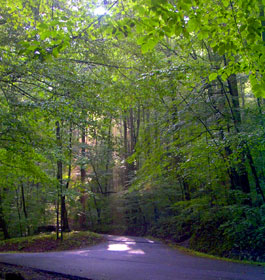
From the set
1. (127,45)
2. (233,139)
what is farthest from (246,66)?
(233,139)

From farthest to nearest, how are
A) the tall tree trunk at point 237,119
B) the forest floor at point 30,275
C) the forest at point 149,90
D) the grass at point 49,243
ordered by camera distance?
the grass at point 49,243 → the tall tree trunk at point 237,119 → the forest floor at point 30,275 → the forest at point 149,90

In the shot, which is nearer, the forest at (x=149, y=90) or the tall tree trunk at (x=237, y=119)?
the forest at (x=149, y=90)

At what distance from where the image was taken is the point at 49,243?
16734 mm

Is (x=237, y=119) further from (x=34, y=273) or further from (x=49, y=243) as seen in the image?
(x=49, y=243)

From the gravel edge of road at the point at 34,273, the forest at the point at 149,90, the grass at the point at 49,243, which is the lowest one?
the grass at the point at 49,243

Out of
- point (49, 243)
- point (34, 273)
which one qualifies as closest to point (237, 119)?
point (34, 273)

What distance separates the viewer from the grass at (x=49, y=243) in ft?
53.2

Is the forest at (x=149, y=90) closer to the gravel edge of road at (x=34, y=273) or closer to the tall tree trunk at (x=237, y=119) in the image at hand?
the tall tree trunk at (x=237, y=119)

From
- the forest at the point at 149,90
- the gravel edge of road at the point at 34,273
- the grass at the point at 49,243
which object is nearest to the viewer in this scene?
the forest at the point at 149,90

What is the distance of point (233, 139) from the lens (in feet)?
29.2

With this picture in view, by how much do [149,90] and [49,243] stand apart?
42.3 feet

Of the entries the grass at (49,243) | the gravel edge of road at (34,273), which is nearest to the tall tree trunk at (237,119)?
the gravel edge of road at (34,273)

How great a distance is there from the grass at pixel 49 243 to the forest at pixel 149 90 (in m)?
3.61

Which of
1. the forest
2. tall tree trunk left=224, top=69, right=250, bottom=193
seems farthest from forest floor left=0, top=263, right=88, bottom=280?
tall tree trunk left=224, top=69, right=250, bottom=193
